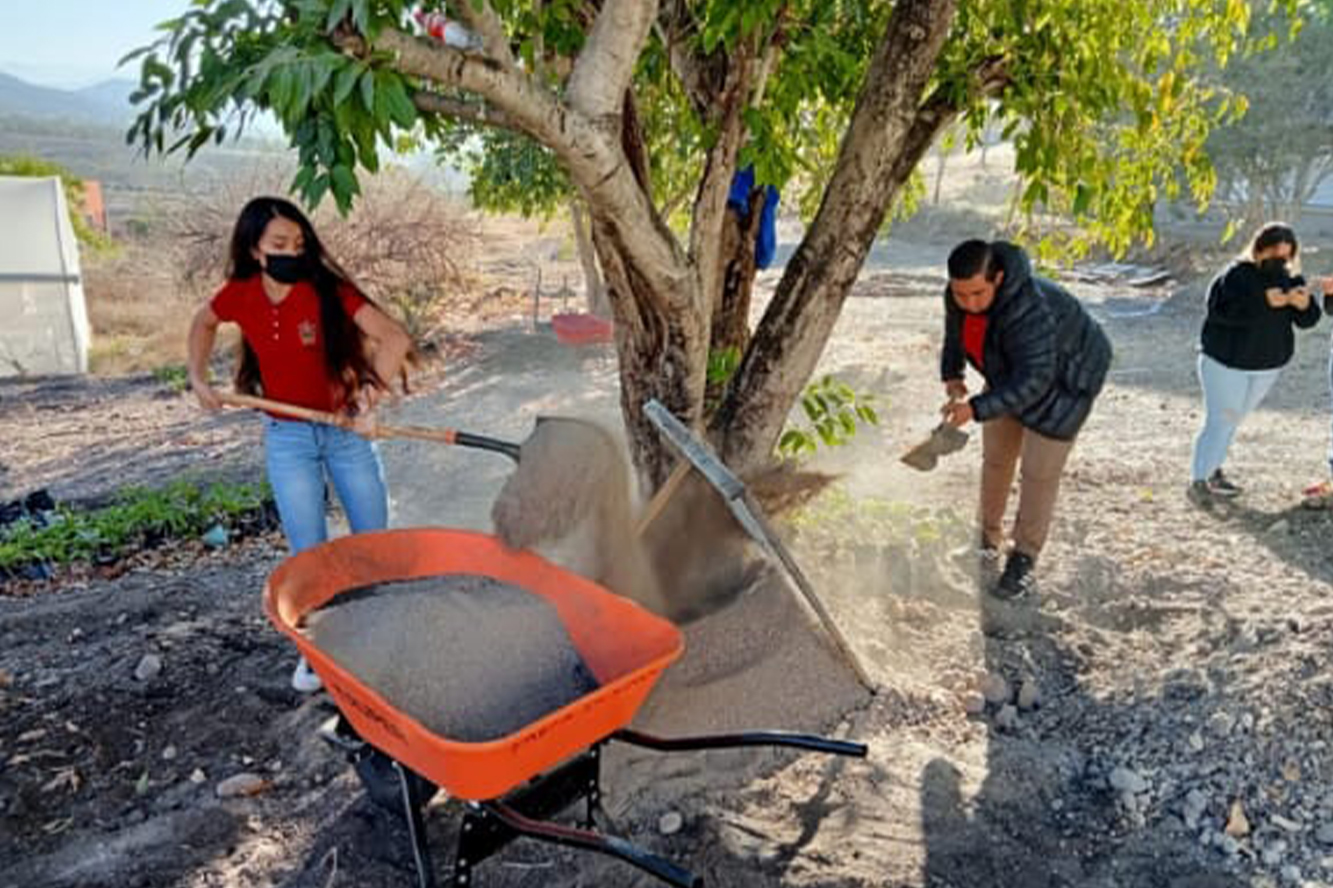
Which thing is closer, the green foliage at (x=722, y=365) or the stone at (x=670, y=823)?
the stone at (x=670, y=823)

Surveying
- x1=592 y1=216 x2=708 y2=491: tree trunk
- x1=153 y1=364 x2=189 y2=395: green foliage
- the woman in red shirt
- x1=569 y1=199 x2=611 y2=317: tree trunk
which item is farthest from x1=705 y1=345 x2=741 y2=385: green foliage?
x1=153 y1=364 x2=189 y2=395: green foliage

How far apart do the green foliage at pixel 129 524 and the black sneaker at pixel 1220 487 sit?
5257 mm

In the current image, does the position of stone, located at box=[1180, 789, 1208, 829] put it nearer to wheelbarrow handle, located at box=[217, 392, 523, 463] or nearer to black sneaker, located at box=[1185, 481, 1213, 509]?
wheelbarrow handle, located at box=[217, 392, 523, 463]

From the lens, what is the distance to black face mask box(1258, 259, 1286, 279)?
4.58 metres

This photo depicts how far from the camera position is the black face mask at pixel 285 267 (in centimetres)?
282

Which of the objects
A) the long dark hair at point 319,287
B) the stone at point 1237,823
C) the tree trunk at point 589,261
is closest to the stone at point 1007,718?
the stone at point 1237,823

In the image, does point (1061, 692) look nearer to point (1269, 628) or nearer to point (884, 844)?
point (1269, 628)

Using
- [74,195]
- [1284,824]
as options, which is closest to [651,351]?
[1284,824]

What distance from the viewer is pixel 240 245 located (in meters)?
2.86

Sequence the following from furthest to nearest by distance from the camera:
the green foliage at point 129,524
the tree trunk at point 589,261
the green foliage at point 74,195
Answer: the green foliage at point 74,195
the tree trunk at point 589,261
the green foliage at point 129,524

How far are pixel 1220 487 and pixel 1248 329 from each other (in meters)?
0.88

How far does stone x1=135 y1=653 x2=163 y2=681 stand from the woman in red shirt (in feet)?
1.81

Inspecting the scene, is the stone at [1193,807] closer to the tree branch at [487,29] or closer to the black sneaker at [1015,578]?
the black sneaker at [1015,578]

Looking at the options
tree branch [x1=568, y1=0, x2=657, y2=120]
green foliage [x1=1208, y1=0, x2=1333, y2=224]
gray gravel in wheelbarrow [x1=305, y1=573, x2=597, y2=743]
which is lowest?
gray gravel in wheelbarrow [x1=305, y1=573, x2=597, y2=743]
